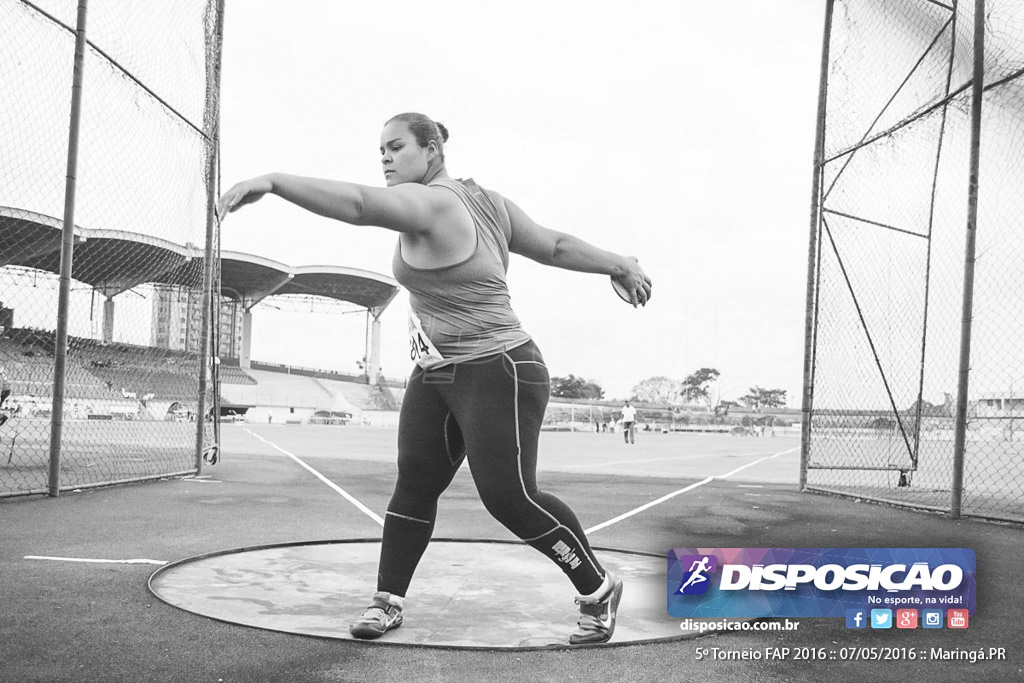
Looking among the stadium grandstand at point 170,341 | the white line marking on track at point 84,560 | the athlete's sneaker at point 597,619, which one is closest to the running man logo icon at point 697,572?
the athlete's sneaker at point 597,619

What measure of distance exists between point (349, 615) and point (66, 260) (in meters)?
4.77

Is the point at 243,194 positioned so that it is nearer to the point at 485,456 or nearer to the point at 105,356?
the point at 485,456

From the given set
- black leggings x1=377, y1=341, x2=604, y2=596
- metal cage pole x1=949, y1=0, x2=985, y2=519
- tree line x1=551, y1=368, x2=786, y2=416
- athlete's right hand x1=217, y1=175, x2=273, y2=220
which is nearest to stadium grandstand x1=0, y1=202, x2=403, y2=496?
black leggings x1=377, y1=341, x2=604, y2=596

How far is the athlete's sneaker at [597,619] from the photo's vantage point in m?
2.94

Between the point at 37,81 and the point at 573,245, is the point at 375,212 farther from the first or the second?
the point at 37,81

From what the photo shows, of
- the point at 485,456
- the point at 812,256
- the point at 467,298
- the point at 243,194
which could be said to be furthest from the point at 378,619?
the point at 812,256

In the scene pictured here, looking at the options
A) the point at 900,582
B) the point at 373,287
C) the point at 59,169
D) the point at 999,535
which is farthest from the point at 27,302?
the point at 373,287

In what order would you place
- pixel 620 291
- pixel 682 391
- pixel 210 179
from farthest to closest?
pixel 682 391, pixel 210 179, pixel 620 291

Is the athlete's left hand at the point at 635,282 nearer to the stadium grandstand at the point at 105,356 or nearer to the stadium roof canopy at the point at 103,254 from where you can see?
the stadium grandstand at the point at 105,356

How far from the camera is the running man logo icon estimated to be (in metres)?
3.29

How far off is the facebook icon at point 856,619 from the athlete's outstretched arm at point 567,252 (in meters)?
1.45

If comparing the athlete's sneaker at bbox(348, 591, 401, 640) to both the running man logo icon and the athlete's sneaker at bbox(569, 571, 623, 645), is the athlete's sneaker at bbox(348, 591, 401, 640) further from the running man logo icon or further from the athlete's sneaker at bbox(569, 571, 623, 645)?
the running man logo icon

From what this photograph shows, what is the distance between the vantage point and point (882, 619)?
3.22 metres

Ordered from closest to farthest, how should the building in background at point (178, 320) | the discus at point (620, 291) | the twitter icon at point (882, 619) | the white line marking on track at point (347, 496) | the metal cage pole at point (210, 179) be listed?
the twitter icon at point (882, 619) < the discus at point (620, 291) < the white line marking on track at point (347, 496) < the metal cage pole at point (210, 179) < the building in background at point (178, 320)
